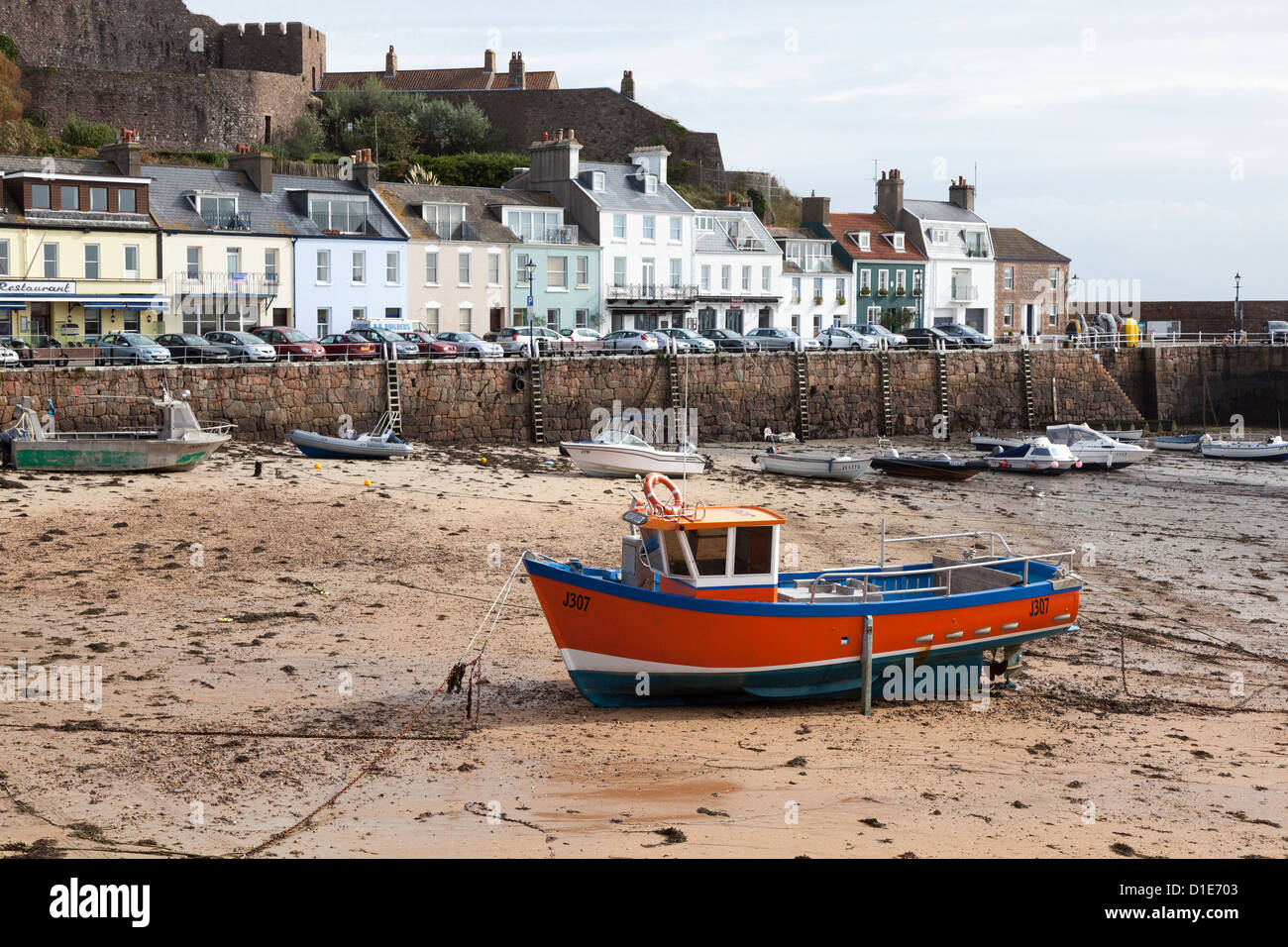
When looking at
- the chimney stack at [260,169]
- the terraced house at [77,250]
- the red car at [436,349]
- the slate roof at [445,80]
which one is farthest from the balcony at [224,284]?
the slate roof at [445,80]

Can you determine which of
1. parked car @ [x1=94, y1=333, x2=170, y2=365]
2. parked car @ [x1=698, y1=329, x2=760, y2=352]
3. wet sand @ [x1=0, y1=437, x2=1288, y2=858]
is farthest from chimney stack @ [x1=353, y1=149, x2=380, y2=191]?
wet sand @ [x1=0, y1=437, x2=1288, y2=858]

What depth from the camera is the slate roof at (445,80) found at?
252ft

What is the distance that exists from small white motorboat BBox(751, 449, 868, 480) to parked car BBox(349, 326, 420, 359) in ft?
35.8

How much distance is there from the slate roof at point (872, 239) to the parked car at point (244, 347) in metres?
33.4

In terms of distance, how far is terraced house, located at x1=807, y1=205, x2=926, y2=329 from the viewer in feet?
205

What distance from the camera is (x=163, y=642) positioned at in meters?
15.2

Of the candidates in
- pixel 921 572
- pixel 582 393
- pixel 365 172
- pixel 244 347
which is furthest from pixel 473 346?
pixel 921 572

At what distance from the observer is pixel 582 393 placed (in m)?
38.6

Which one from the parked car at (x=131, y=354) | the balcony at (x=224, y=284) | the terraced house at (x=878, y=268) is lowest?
the parked car at (x=131, y=354)

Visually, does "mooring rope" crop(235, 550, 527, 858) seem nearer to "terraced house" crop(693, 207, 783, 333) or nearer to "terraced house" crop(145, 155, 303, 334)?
"terraced house" crop(145, 155, 303, 334)

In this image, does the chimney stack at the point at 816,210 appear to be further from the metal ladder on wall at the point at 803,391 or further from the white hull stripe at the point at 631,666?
the white hull stripe at the point at 631,666
